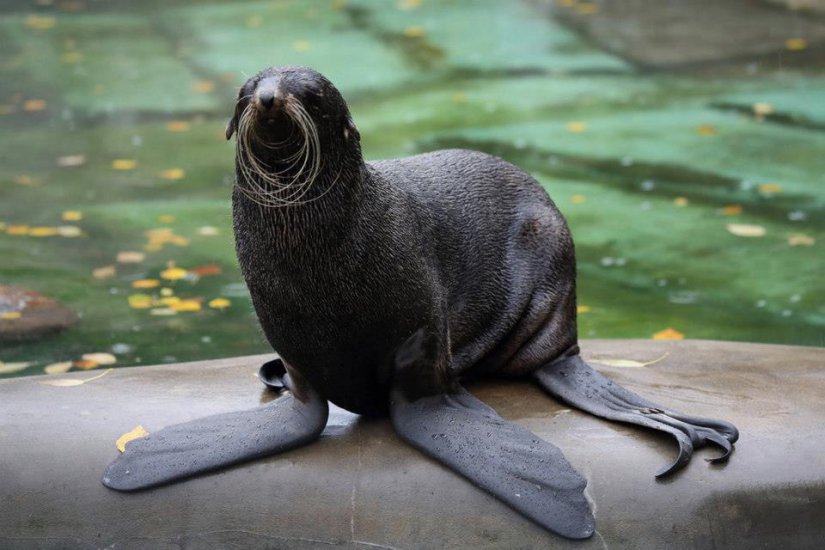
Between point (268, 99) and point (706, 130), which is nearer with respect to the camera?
point (268, 99)

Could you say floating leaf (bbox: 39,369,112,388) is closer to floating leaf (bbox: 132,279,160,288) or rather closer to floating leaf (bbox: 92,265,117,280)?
floating leaf (bbox: 132,279,160,288)

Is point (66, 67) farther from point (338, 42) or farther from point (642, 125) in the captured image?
point (642, 125)

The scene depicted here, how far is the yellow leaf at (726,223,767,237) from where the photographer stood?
30.3ft

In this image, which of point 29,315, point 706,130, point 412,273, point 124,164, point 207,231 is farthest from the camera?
point 706,130

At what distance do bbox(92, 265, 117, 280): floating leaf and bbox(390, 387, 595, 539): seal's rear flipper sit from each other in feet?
13.5

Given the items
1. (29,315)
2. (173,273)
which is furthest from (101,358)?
(173,273)

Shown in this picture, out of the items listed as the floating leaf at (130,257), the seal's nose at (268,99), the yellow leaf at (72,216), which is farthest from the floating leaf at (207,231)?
the seal's nose at (268,99)

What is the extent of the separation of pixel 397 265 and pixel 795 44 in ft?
35.0

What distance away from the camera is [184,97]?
1329 centimetres

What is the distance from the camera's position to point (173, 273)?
342 inches

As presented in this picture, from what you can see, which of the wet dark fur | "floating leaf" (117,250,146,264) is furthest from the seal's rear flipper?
"floating leaf" (117,250,146,264)

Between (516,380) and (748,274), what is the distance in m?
3.46

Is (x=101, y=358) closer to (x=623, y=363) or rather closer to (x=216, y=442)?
A: (x=216, y=442)

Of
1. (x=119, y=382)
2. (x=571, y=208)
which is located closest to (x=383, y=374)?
(x=119, y=382)
